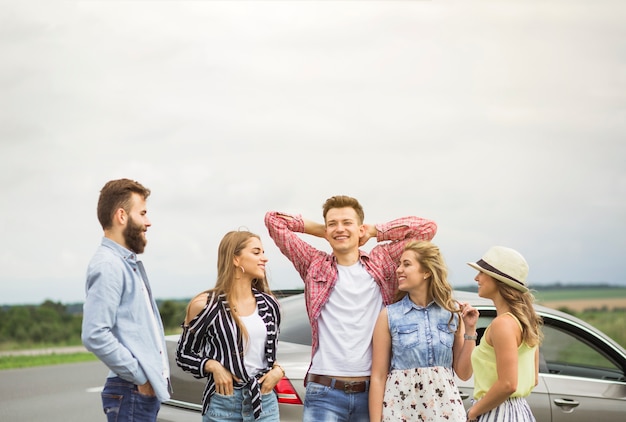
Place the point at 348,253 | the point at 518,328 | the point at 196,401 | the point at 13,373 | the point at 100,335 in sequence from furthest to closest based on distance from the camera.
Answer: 1. the point at 13,373
2. the point at 196,401
3. the point at 348,253
4. the point at 518,328
5. the point at 100,335

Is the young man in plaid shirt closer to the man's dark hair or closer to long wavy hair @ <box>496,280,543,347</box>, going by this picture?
long wavy hair @ <box>496,280,543,347</box>

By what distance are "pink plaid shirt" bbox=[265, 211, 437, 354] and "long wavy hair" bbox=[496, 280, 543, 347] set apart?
59cm

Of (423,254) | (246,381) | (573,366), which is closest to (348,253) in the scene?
(423,254)

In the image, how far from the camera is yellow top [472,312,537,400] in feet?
14.8

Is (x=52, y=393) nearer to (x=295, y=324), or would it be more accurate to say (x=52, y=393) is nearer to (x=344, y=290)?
(x=295, y=324)

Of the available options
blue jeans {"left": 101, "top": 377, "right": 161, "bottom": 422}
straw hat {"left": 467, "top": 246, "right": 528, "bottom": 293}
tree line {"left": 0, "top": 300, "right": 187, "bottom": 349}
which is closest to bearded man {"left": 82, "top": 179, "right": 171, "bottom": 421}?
blue jeans {"left": 101, "top": 377, "right": 161, "bottom": 422}

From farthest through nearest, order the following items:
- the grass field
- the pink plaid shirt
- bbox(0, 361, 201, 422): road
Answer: the grass field
bbox(0, 361, 201, 422): road
the pink plaid shirt

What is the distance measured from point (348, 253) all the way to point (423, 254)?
0.43 metres

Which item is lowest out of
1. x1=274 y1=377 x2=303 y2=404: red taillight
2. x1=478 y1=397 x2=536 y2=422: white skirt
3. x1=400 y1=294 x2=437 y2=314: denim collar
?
x1=478 y1=397 x2=536 y2=422: white skirt

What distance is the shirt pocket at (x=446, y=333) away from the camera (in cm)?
451

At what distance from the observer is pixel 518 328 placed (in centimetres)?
441

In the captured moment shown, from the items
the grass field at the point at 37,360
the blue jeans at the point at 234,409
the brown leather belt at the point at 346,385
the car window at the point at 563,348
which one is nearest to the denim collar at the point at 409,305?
the brown leather belt at the point at 346,385

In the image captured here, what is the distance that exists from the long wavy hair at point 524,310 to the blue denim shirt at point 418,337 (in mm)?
320

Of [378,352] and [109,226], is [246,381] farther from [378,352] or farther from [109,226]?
[109,226]
